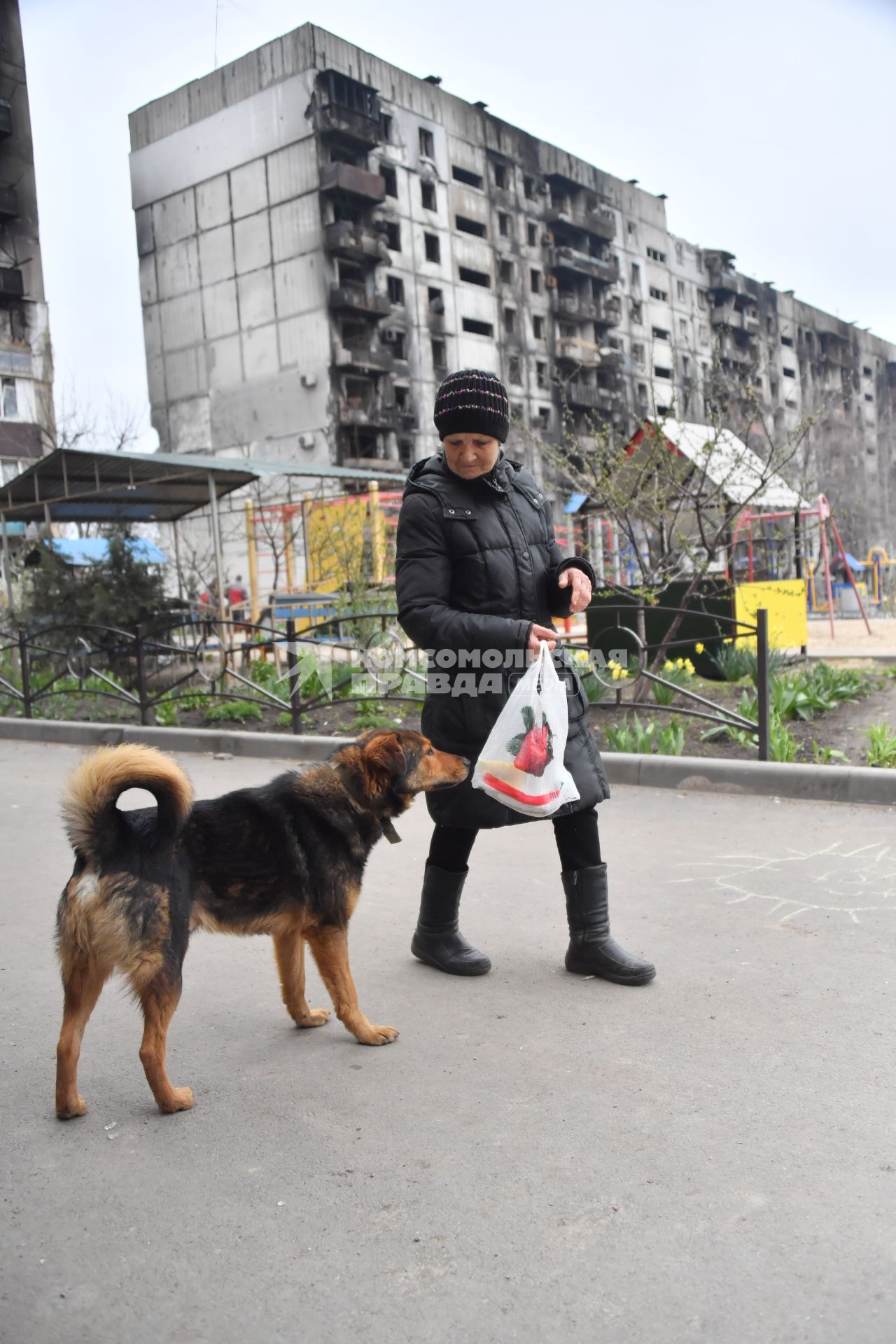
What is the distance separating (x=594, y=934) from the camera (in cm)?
396

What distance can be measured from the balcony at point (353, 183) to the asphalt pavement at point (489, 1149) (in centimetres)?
4498

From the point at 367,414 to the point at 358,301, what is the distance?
4647 mm

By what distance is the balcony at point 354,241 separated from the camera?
44.4 metres

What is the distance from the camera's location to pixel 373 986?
402cm

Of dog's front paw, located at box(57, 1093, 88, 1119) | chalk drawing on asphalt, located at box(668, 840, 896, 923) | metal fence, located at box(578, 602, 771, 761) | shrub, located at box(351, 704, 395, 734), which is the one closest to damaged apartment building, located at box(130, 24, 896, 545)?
shrub, located at box(351, 704, 395, 734)

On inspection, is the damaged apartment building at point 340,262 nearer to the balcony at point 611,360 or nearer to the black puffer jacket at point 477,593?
the balcony at point 611,360

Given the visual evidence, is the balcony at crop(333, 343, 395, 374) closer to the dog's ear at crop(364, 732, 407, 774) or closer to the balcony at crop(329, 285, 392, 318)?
the balcony at crop(329, 285, 392, 318)

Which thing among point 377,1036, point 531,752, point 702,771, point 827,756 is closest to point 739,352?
point 827,756

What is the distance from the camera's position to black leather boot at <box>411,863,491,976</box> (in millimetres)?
4102

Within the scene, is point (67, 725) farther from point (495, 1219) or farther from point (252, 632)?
point (495, 1219)

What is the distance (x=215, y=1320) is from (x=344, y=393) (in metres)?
45.7

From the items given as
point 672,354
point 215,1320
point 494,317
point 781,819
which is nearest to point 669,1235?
point 215,1320

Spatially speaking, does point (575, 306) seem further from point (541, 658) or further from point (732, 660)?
point (541, 658)

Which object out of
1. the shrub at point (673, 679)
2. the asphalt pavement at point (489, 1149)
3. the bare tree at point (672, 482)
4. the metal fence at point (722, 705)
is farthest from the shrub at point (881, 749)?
the asphalt pavement at point (489, 1149)
